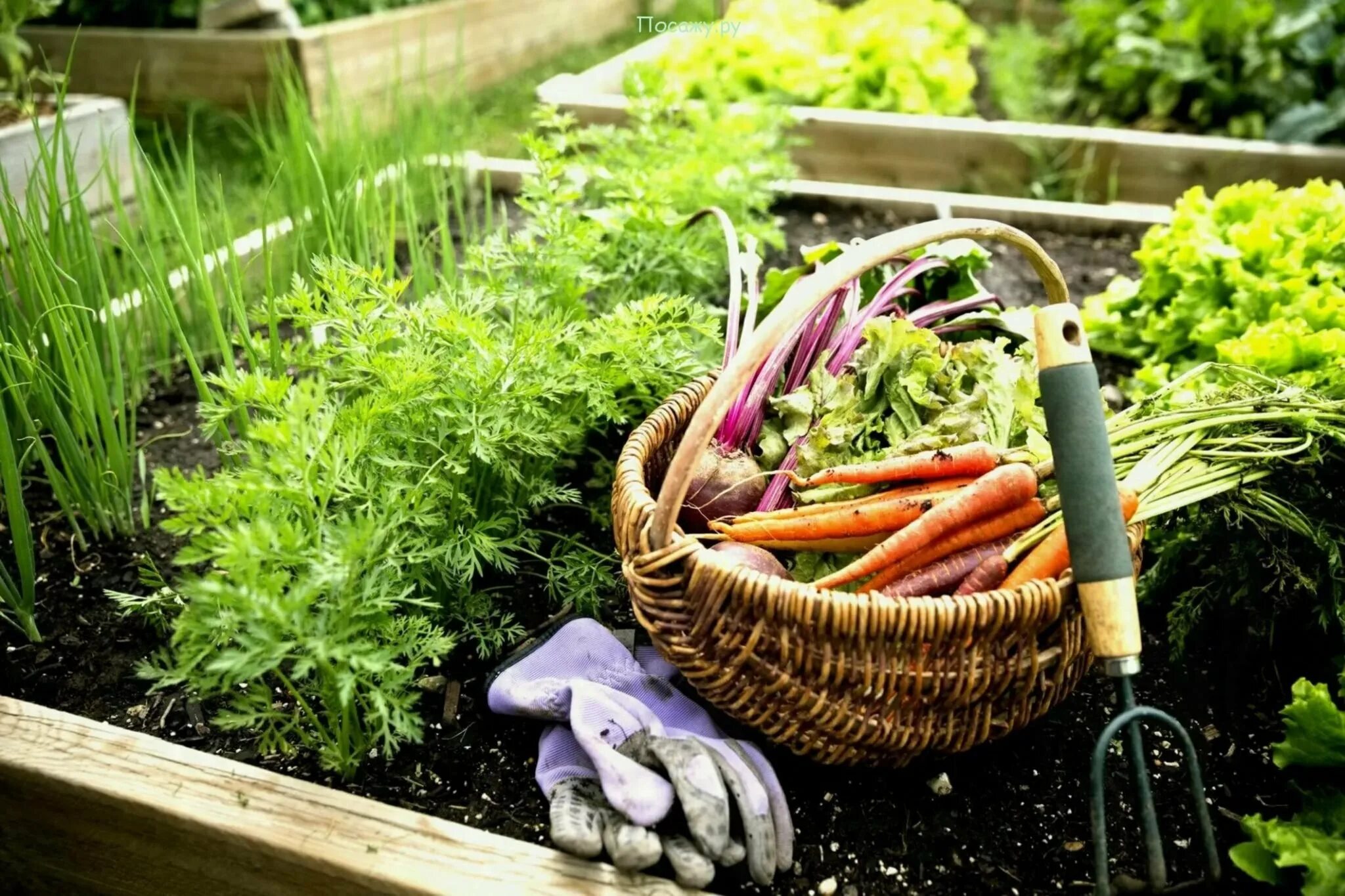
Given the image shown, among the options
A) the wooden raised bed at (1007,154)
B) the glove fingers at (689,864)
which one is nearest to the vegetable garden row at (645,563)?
the glove fingers at (689,864)

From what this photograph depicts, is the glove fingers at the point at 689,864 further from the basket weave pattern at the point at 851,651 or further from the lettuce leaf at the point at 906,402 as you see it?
the lettuce leaf at the point at 906,402

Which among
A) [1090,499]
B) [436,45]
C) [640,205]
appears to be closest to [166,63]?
[436,45]

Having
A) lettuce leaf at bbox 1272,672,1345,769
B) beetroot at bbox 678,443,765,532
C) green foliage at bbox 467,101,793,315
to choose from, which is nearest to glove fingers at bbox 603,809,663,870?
beetroot at bbox 678,443,765,532

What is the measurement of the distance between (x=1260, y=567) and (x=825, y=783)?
81 cm

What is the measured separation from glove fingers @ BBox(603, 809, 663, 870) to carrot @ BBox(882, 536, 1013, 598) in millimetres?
474

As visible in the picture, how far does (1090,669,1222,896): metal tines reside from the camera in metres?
1.17

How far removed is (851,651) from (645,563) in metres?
0.30

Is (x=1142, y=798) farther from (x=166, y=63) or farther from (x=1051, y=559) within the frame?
(x=166, y=63)

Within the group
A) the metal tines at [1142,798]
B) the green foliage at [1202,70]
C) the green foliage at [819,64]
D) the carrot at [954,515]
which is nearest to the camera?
the metal tines at [1142,798]

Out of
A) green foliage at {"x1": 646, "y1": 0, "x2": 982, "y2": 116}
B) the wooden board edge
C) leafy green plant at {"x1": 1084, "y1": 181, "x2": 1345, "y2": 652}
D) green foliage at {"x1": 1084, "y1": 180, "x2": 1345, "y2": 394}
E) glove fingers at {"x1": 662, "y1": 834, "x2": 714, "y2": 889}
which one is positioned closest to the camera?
glove fingers at {"x1": 662, "y1": 834, "x2": 714, "y2": 889}

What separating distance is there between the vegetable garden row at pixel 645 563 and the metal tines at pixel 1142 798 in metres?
0.04

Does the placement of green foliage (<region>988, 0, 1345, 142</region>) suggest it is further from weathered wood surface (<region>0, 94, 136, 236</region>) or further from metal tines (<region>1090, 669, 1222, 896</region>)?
weathered wood surface (<region>0, 94, 136, 236</region>)

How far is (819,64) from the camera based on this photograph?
156 inches

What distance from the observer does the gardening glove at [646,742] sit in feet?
4.33
